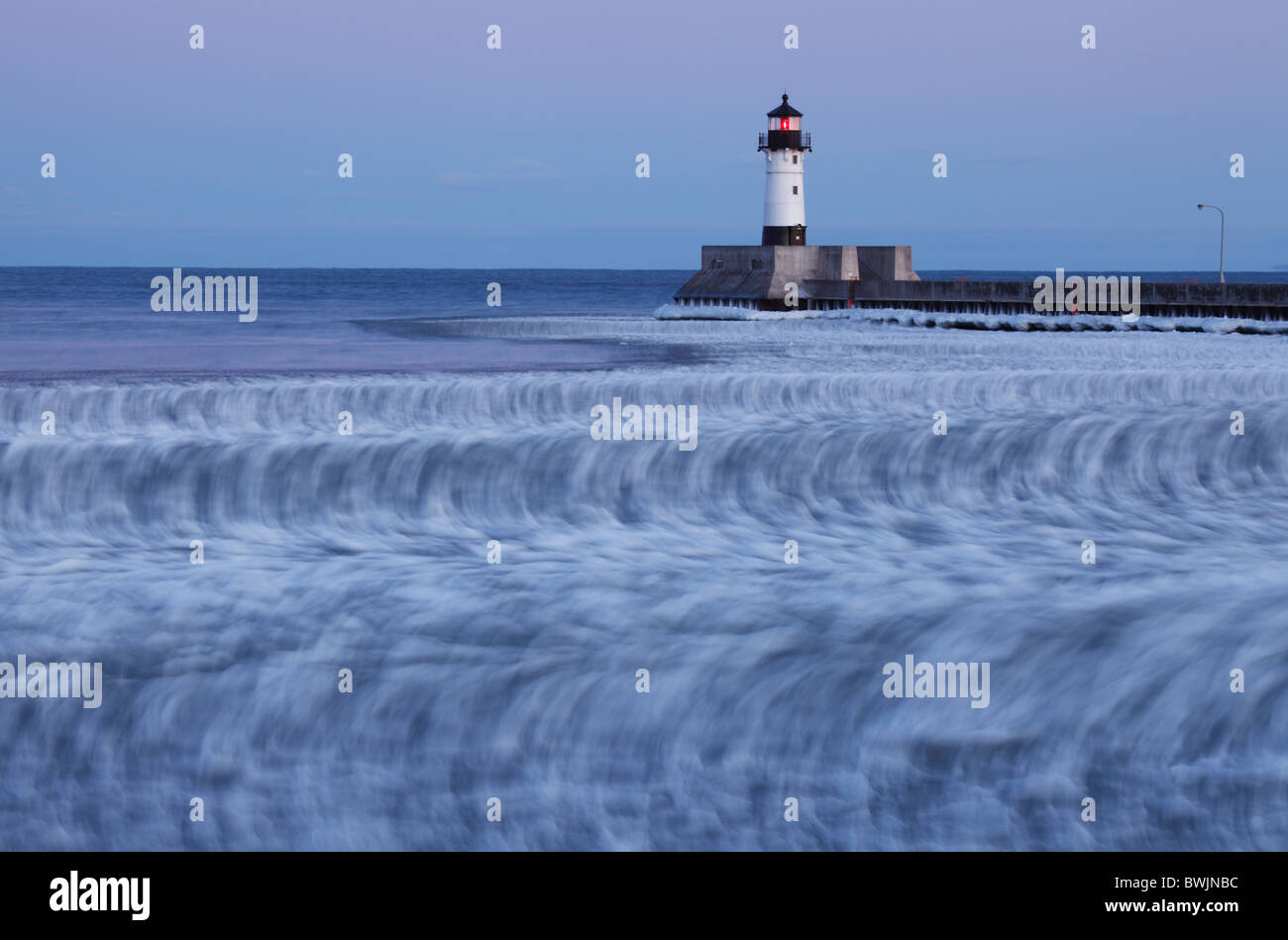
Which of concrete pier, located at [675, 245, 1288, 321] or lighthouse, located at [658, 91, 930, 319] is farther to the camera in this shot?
lighthouse, located at [658, 91, 930, 319]

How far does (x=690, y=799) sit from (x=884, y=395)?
14.1m

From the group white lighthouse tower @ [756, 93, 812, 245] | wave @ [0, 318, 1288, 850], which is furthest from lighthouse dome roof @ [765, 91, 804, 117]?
wave @ [0, 318, 1288, 850]

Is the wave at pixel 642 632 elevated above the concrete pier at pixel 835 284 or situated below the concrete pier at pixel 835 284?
below

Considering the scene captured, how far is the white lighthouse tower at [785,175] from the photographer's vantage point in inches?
2101

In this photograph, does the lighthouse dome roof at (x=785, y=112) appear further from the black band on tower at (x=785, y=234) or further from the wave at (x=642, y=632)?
the wave at (x=642, y=632)

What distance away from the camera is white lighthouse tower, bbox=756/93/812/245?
53375mm

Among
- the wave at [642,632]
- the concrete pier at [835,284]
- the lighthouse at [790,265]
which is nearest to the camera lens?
the wave at [642,632]

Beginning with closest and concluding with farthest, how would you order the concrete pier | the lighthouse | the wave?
the wave < the concrete pier < the lighthouse

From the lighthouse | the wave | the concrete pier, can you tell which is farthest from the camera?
the lighthouse

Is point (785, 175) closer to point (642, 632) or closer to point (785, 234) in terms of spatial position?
point (785, 234)

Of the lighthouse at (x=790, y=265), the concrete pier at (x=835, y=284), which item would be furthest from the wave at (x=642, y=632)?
the lighthouse at (x=790, y=265)

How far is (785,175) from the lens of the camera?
53.6m

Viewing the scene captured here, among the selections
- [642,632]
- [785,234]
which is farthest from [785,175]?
[642,632]

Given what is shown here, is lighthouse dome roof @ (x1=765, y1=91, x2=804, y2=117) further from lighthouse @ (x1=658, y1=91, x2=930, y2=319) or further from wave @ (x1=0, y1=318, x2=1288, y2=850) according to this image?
wave @ (x1=0, y1=318, x2=1288, y2=850)
